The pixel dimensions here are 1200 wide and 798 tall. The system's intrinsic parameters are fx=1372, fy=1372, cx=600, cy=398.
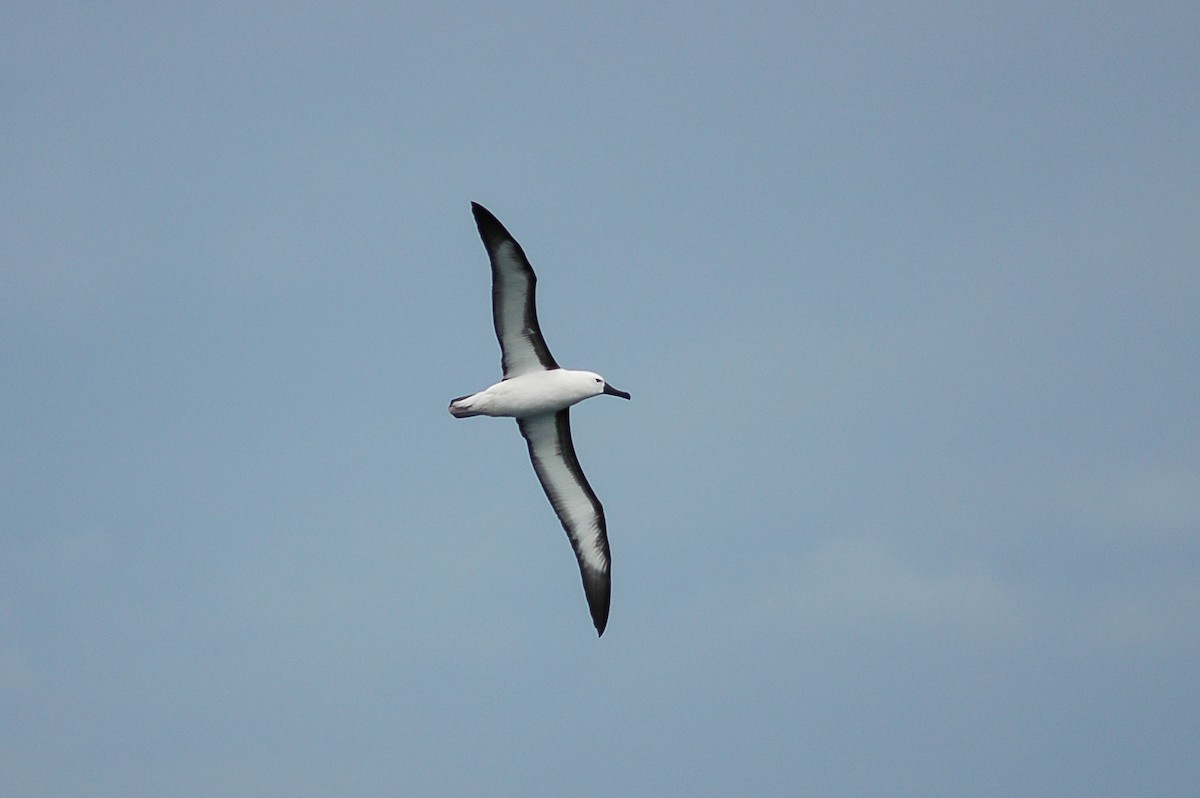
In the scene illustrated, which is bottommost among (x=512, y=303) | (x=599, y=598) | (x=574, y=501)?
(x=599, y=598)

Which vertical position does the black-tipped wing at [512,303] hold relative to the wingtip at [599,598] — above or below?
above

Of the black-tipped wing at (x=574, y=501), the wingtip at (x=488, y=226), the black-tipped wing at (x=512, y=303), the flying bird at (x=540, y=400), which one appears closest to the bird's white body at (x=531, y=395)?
the flying bird at (x=540, y=400)

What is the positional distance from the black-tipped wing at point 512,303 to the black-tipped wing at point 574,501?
1761mm

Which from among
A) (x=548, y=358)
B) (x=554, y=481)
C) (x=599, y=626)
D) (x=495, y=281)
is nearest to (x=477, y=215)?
(x=495, y=281)

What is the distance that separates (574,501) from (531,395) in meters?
3.20

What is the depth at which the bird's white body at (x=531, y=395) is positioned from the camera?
2906cm

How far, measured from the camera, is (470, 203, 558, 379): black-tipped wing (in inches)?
1080

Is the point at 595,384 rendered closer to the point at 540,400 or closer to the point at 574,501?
the point at 540,400

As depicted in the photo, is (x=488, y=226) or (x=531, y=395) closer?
(x=488, y=226)

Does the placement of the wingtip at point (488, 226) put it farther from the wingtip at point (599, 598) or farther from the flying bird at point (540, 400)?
the wingtip at point (599, 598)

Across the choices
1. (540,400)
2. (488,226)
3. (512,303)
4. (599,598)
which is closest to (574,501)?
(599,598)

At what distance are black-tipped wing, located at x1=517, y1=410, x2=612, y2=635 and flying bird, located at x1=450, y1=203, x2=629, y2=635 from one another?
0.02 m

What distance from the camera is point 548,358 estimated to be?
29.5 m

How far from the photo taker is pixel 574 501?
3136 cm
